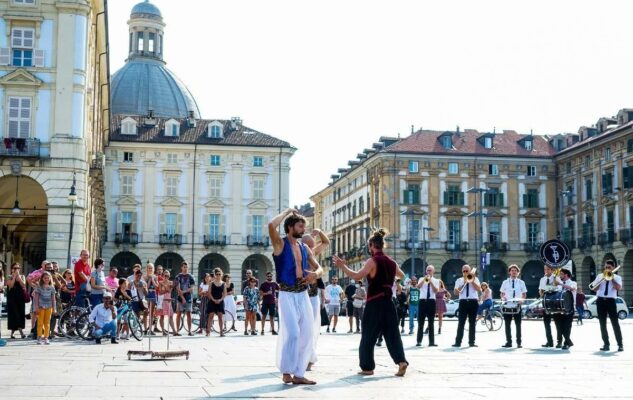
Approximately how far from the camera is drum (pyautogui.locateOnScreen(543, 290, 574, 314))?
19328mm

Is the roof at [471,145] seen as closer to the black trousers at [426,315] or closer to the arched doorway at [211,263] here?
the arched doorway at [211,263]

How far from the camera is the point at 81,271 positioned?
2191 cm

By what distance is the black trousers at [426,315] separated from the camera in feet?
67.4

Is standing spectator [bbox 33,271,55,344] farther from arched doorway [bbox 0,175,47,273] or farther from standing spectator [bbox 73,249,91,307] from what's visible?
arched doorway [bbox 0,175,47,273]

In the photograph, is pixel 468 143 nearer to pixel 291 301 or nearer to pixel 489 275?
pixel 489 275

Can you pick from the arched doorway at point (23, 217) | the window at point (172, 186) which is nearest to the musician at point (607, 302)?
the arched doorway at point (23, 217)

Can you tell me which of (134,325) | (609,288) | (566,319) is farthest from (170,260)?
(609,288)

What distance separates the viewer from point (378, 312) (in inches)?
475

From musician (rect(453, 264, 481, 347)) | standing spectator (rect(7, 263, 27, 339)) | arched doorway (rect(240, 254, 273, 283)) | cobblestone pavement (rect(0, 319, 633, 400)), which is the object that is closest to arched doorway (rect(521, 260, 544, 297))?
arched doorway (rect(240, 254, 273, 283))

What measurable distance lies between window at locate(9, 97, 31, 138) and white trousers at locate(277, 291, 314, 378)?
91.4ft

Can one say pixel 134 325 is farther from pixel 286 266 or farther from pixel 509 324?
pixel 286 266

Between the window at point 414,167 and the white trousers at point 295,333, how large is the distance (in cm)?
7092

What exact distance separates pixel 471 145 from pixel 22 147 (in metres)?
53.9

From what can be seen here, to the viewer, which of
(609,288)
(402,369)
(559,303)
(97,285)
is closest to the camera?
(402,369)
